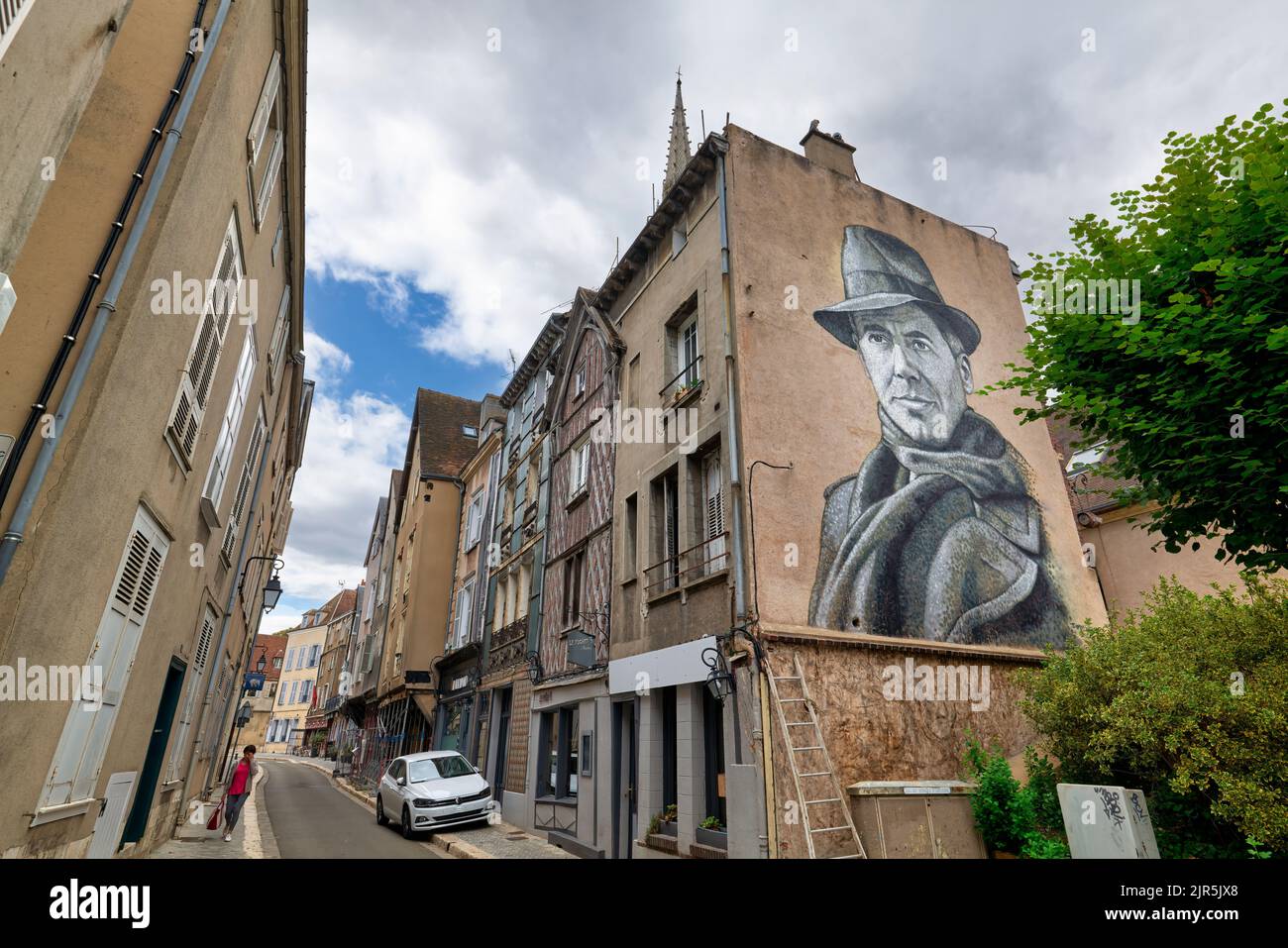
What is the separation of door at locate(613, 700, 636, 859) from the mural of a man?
4.47m

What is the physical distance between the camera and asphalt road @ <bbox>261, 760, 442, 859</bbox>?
11.1 m

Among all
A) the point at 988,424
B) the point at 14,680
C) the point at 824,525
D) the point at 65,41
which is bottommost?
the point at 14,680

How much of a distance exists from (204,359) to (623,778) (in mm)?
8910

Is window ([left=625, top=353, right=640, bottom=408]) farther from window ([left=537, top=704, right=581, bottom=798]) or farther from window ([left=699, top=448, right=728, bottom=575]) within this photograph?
window ([left=537, top=704, right=581, bottom=798])

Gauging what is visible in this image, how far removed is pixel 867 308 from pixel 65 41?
11047 millimetres

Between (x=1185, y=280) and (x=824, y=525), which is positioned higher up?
(x=1185, y=280)

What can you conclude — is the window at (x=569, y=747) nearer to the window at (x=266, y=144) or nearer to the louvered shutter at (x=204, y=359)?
the louvered shutter at (x=204, y=359)

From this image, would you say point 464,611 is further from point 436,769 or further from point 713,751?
point 713,751

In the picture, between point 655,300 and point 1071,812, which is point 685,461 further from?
point 1071,812

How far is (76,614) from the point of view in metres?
5.20

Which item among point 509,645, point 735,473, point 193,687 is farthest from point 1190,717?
point 509,645

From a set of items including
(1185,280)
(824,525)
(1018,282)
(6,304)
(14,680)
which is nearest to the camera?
(6,304)

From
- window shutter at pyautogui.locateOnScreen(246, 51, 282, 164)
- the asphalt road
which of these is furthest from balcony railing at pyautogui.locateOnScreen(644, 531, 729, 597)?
window shutter at pyautogui.locateOnScreen(246, 51, 282, 164)

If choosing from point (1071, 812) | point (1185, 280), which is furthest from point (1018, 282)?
point (1071, 812)
